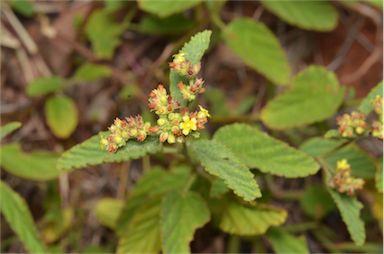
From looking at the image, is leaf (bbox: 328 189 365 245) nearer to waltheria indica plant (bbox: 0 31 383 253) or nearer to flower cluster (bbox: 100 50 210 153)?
waltheria indica plant (bbox: 0 31 383 253)

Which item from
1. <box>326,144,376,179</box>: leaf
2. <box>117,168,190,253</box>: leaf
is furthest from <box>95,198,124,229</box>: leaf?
<box>326,144,376,179</box>: leaf

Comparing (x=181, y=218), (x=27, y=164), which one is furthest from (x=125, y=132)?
(x=27, y=164)

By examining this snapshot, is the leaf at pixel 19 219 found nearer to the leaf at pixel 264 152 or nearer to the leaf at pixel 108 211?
the leaf at pixel 108 211

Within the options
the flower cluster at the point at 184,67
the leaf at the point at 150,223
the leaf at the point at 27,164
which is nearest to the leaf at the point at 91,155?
the flower cluster at the point at 184,67

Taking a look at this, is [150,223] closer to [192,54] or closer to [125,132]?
[125,132]

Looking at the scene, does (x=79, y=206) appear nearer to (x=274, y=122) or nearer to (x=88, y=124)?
(x=88, y=124)

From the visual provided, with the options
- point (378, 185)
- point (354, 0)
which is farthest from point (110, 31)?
point (378, 185)

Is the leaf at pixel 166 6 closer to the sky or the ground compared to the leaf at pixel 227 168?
closer to the sky
